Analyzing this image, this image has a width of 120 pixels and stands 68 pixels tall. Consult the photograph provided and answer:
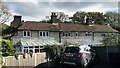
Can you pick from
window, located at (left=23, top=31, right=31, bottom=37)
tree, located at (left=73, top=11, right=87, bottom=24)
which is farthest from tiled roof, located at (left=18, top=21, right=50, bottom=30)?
tree, located at (left=73, top=11, right=87, bottom=24)

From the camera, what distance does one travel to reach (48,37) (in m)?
47.2

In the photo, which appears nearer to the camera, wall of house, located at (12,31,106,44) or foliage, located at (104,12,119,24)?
wall of house, located at (12,31,106,44)

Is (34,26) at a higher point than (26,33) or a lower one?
higher

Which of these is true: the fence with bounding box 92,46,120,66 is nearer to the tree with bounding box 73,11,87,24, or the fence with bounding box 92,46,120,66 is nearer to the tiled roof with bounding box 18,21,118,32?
the tiled roof with bounding box 18,21,118,32

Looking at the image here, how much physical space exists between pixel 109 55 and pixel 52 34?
28.5 m

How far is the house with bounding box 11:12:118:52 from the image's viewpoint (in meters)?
43.3

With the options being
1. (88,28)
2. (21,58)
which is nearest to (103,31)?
(88,28)

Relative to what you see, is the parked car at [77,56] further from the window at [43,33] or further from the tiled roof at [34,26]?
the window at [43,33]

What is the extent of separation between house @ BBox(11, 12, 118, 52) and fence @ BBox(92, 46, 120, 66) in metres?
21.5

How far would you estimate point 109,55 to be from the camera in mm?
20109

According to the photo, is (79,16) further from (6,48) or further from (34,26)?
(6,48)

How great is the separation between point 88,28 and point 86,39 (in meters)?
2.97

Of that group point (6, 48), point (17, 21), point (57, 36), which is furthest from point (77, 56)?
point (17, 21)

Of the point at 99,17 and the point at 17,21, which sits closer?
the point at 17,21
